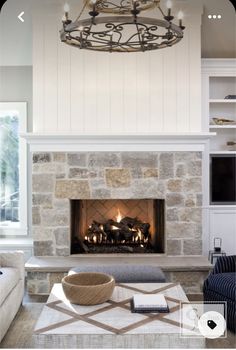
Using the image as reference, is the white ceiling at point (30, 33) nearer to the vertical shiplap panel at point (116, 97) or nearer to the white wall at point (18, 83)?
the white wall at point (18, 83)

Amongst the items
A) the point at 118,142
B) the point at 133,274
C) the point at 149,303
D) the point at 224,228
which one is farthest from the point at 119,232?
the point at 149,303

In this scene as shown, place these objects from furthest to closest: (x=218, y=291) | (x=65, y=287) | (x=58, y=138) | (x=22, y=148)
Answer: (x=22, y=148) → (x=58, y=138) → (x=218, y=291) → (x=65, y=287)

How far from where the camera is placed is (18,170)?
520 centimetres

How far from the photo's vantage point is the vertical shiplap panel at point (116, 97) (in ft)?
14.6

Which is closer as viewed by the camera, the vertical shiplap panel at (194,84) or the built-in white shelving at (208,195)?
the vertical shiplap panel at (194,84)

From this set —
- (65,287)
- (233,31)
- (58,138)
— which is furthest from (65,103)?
(65,287)

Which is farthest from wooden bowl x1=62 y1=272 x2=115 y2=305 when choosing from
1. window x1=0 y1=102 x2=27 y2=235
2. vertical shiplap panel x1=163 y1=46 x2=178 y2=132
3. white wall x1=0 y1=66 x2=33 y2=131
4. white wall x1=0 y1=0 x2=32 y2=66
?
white wall x1=0 y1=66 x2=33 y2=131

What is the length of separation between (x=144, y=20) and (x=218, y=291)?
6.76ft

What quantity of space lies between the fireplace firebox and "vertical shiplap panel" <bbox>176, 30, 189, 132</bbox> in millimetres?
826

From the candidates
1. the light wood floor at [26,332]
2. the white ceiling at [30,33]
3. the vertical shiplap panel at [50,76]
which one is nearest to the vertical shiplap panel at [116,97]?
the vertical shiplap panel at [50,76]

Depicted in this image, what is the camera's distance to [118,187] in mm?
4477

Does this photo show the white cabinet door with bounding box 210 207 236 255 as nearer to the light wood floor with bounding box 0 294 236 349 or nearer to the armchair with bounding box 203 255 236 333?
the light wood floor with bounding box 0 294 236 349

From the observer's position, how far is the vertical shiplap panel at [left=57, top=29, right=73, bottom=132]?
4.45 meters

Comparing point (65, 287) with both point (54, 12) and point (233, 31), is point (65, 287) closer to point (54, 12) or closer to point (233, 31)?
point (54, 12)
